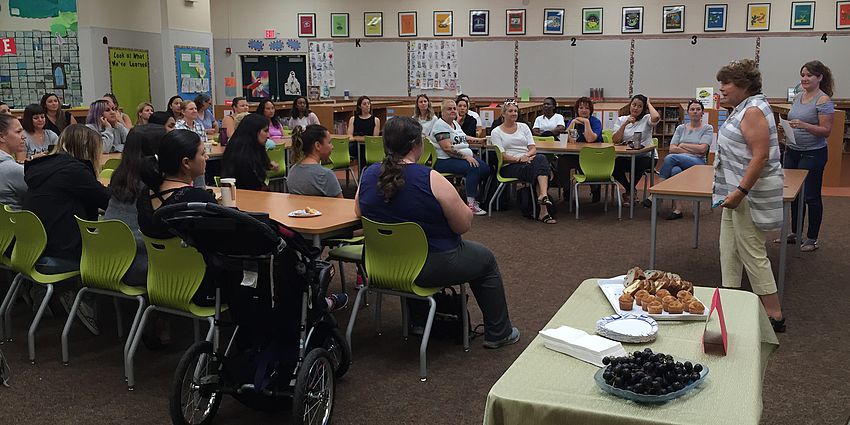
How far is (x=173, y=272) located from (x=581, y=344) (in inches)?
82.7

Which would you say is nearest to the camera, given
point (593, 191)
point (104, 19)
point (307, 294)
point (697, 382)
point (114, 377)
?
point (697, 382)

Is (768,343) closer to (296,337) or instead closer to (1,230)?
(296,337)

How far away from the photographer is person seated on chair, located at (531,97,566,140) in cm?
906

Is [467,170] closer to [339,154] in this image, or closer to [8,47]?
[339,154]

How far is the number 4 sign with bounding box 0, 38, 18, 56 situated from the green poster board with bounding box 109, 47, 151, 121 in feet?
4.15

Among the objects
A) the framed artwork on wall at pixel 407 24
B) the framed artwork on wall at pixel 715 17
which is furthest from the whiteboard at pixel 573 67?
the framed artwork on wall at pixel 407 24

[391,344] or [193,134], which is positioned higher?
[193,134]

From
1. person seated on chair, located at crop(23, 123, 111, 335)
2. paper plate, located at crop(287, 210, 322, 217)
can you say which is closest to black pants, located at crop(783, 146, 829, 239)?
paper plate, located at crop(287, 210, 322, 217)

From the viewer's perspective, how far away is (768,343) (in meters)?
2.63

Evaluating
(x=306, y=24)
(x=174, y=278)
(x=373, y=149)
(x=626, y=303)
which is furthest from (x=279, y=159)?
(x=306, y=24)

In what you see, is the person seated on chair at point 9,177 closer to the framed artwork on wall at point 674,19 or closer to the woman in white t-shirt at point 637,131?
the woman in white t-shirt at point 637,131

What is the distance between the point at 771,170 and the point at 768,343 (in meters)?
1.74

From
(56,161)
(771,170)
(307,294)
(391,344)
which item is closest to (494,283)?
(391,344)

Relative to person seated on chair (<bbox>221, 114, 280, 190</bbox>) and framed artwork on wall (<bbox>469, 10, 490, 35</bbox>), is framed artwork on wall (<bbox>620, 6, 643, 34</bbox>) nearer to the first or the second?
framed artwork on wall (<bbox>469, 10, 490, 35</bbox>)
